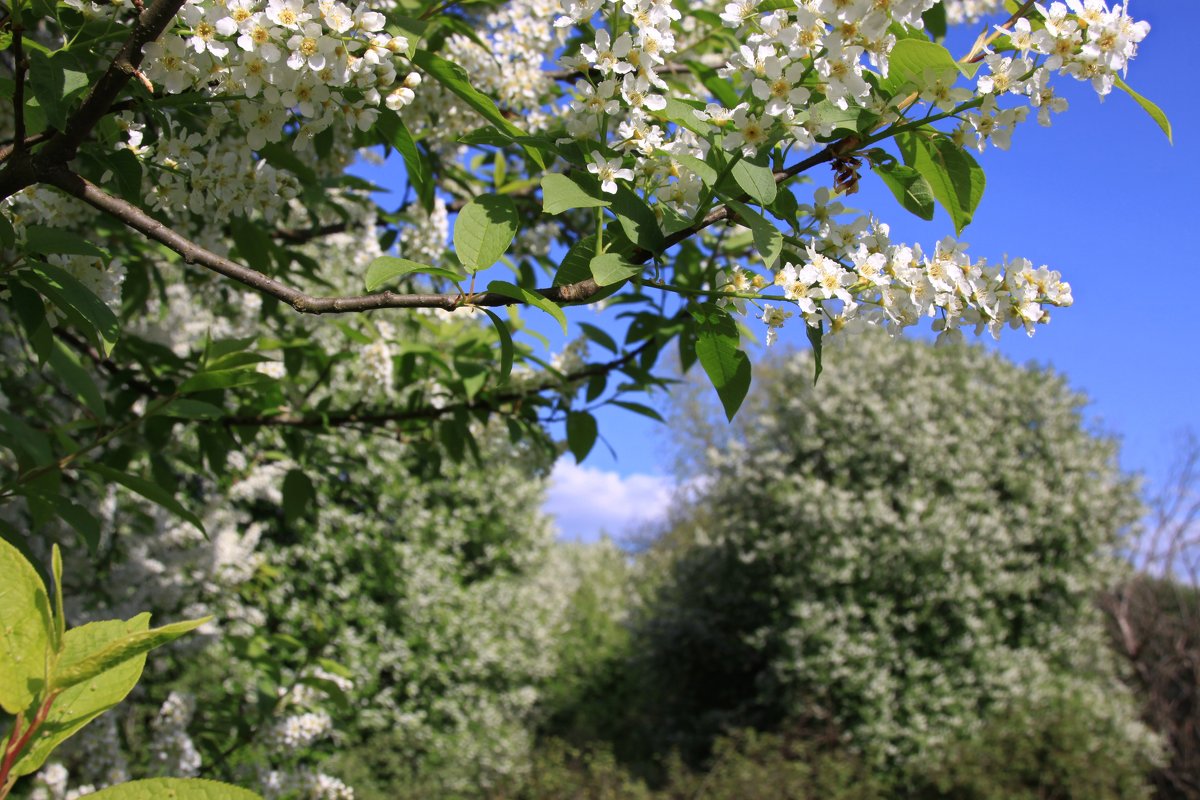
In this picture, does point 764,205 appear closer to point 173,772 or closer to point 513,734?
point 173,772

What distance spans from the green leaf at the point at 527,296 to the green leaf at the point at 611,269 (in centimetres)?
5

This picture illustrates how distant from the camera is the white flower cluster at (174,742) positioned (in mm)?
2631

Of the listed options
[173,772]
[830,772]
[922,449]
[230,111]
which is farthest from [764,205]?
[922,449]

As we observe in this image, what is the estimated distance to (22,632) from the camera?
55 centimetres

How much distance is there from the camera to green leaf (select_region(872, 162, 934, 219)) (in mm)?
1018

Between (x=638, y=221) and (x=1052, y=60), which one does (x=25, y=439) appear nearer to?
(x=638, y=221)

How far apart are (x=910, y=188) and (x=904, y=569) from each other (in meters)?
7.65

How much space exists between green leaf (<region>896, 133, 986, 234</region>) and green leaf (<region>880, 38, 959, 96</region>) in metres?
0.08

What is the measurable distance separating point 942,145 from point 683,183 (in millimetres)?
271

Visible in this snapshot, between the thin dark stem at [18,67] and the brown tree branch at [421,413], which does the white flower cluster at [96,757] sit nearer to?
the brown tree branch at [421,413]

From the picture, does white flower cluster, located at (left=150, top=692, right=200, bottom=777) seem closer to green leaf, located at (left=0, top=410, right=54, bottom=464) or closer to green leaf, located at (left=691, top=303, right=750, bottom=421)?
green leaf, located at (left=0, top=410, right=54, bottom=464)

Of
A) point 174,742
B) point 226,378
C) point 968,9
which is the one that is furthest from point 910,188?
point 968,9

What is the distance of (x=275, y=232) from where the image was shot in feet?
8.50

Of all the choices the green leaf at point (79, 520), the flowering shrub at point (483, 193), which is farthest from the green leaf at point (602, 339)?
the green leaf at point (79, 520)
